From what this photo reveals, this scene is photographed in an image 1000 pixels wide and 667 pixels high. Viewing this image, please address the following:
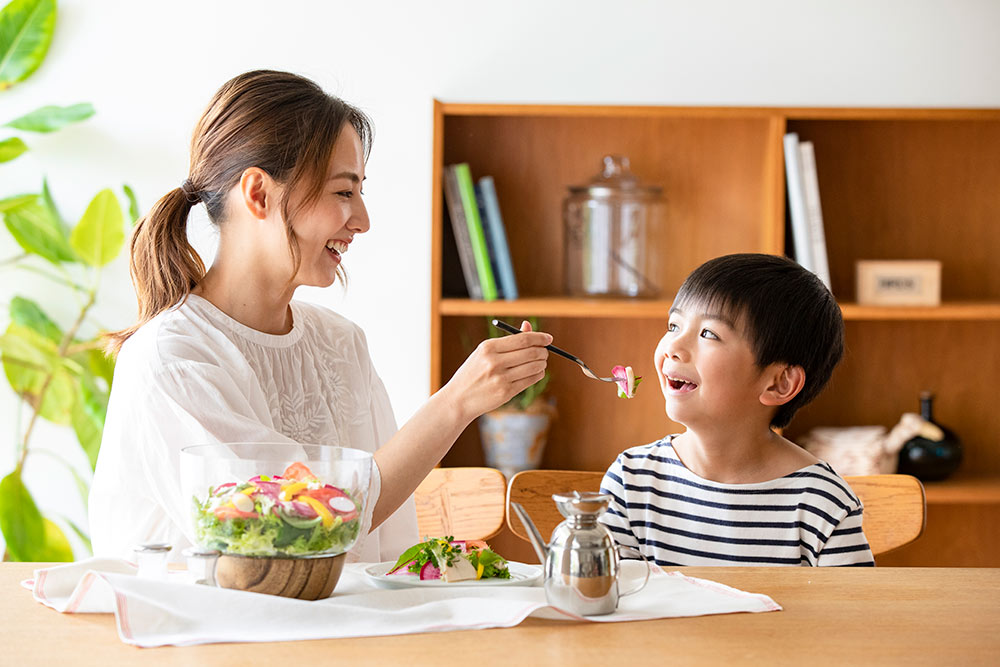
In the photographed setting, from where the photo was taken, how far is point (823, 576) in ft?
3.91

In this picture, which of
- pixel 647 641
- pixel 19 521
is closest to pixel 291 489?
pixel 647 641

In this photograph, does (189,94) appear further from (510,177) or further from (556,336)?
(556,336)

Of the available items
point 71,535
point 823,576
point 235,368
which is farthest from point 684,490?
point 71,535

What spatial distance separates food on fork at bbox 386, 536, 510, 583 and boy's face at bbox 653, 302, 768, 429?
22.4 inches

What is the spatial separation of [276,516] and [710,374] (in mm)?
873

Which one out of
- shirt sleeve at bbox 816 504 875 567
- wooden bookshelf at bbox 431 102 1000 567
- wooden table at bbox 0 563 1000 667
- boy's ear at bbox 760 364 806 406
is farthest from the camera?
wooden bookshelf at bbox 431 102 1000 567

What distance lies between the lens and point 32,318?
2.71 metres

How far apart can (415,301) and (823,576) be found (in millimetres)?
1714

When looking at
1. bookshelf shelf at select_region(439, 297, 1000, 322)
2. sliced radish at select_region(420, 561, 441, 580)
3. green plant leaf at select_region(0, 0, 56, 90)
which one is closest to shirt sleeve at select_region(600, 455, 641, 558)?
sliced radish at select_region(420, 561, 441, 580)

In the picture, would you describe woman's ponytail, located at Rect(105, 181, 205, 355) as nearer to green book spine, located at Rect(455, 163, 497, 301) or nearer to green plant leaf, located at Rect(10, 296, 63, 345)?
green book spine, located at Rect(455, 163, 497, 301)

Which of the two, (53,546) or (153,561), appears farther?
(53,546)

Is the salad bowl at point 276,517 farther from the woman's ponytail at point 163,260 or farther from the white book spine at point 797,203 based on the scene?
the white book spine at point 797,203

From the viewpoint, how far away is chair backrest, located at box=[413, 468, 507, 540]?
167 centimetres

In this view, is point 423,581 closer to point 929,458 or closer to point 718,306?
point 718,306
